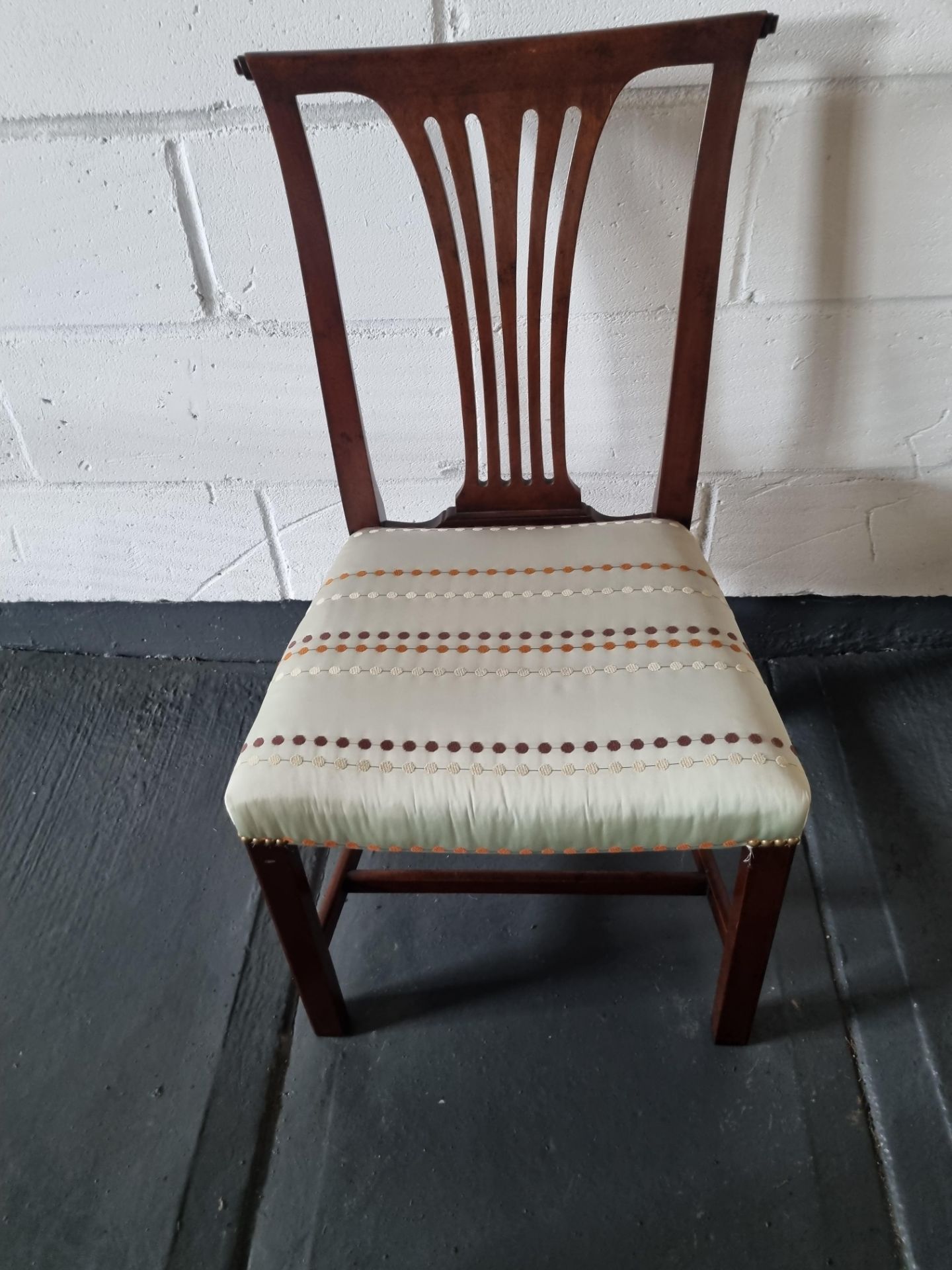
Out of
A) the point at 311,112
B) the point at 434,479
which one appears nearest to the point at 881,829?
the point at 434,479

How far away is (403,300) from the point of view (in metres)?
1.14

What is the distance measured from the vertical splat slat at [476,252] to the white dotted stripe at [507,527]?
6 cm

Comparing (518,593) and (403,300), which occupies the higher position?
(403,300)

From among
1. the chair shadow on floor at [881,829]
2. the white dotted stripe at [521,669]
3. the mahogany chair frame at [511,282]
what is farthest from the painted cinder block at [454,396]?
the white dotted stripe at [521,669]

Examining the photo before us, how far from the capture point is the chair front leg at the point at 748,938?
800 mm

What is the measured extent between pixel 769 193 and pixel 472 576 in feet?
1.94

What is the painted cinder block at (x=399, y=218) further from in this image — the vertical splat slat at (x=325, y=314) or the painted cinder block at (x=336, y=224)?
the vertical splat slat at (x=325, y=314)

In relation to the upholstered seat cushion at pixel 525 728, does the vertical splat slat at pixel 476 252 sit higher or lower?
higher

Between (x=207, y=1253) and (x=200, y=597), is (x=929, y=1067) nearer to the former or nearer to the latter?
(x=207, y=1253)

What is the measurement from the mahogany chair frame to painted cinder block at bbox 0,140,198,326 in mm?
305

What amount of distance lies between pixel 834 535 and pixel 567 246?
694mm

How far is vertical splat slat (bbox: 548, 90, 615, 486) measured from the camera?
0.84 metres

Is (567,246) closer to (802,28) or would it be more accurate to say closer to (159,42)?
(802,28)

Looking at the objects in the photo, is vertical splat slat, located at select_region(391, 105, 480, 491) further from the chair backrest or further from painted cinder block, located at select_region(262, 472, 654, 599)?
painted cinder block, located at select_region(262, 472, 654, 599)
